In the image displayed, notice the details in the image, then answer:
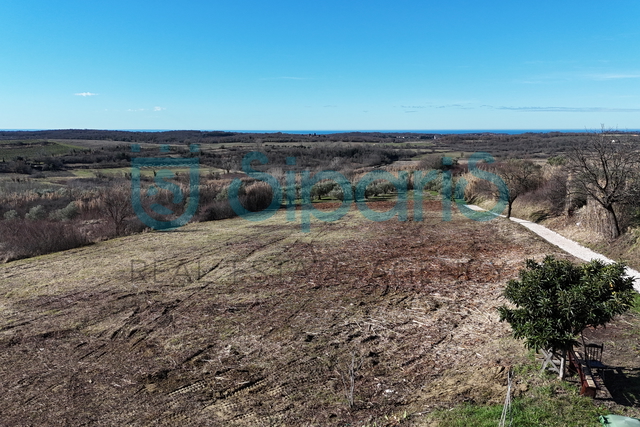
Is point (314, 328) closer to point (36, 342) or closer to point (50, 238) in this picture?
point (36, 342)

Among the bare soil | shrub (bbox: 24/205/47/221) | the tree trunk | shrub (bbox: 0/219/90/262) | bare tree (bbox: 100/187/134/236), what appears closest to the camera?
the bare soil

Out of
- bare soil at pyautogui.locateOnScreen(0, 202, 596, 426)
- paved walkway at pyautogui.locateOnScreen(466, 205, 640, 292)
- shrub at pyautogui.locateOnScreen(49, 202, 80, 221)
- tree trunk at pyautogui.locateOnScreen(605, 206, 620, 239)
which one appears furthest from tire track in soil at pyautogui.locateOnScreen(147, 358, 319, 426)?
shrub at pyautogui.locateOnScreen(49, 202, 80, 221)

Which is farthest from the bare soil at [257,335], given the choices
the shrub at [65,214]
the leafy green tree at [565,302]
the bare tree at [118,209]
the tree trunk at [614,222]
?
the shrub at [65,214]

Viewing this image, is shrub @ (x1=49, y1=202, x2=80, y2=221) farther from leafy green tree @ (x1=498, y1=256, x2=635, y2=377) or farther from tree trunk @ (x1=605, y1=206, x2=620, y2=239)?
tree trunk @ (x1=605, y1=206, x2=620, y2=239)

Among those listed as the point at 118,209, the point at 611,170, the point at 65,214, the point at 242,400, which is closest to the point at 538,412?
the point at 242,400

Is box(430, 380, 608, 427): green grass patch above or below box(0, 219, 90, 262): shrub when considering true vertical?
above
